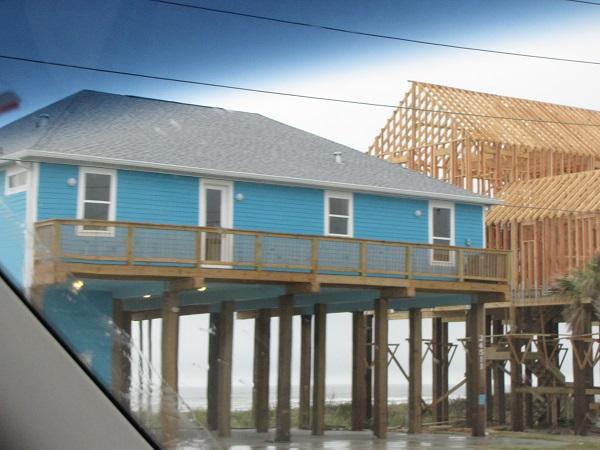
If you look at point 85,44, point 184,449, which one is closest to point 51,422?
point 184,449

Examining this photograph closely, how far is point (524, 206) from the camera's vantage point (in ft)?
3.52

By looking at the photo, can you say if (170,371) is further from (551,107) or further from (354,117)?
(551,107)

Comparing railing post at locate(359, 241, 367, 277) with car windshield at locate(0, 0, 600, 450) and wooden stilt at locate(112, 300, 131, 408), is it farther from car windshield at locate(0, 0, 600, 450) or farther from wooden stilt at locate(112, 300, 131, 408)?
wooden stilt at locate(112, 300, 131, 408)

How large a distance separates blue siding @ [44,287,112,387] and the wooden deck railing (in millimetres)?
55

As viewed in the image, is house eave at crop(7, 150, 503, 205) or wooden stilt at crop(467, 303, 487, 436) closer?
house eave at crop(7, 150, 503, 205)

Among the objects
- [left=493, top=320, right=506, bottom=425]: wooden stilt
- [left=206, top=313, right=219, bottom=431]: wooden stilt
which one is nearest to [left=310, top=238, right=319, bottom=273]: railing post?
[left=206, top=313, right=219, bottom=431]: wooden stilt

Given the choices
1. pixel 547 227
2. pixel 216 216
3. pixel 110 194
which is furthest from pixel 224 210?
pixel 547 227

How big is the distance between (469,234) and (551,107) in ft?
0.52

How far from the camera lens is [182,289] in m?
1.01

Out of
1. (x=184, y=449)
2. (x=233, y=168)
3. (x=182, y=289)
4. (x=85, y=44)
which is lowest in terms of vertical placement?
(x=184, y=449)

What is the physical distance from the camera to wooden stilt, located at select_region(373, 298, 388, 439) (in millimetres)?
1120

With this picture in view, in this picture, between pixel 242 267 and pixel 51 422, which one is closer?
pixel 242 267

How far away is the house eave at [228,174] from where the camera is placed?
1.00m

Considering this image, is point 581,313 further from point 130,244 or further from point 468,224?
point 130,244
